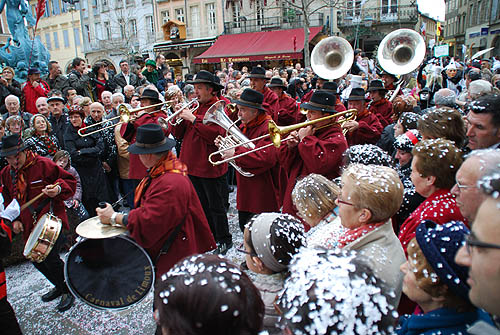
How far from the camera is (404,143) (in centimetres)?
335

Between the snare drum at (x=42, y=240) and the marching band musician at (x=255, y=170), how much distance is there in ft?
6.40

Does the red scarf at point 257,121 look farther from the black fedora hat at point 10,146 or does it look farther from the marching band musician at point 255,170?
the black fedora hat at point 10,146

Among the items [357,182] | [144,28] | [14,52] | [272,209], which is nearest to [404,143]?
[357,182]

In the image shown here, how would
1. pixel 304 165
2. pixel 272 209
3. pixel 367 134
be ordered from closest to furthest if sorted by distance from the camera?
pixel 304 165, pixel 272 209, pixel 367 134

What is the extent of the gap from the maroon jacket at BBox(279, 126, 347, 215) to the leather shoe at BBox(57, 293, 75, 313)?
2.62m

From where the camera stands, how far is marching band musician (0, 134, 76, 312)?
3.75m

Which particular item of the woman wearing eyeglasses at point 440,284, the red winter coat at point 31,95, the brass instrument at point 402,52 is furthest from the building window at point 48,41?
the woman wearing eyeglasses at point 440,284

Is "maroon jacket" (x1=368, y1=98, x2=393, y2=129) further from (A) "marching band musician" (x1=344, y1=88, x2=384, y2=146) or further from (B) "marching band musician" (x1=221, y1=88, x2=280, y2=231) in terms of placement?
(B) "marching band musician" (x1=221, y1=88, x2=280, y2=231)

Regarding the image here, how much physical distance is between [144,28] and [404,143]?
36.3 meters

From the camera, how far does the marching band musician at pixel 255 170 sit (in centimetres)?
427

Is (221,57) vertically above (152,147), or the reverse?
(221,57)

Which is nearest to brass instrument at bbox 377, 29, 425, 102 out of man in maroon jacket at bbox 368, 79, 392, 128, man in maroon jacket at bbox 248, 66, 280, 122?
man in maroon jacket at bbox 368, 79, 392, 128

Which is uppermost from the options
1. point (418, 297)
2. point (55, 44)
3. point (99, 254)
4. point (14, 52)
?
point (55, 44)

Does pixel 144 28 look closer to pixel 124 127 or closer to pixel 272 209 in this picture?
pixel 124 127
